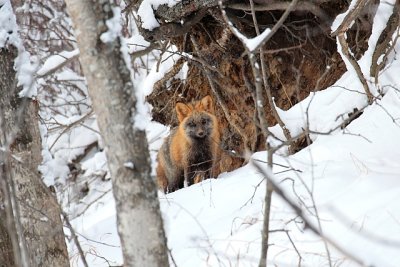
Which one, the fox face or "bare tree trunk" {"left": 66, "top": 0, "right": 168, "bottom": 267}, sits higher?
the fox face

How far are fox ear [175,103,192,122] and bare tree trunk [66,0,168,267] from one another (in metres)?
5.93

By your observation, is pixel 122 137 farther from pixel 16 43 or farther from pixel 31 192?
pixel 16 43

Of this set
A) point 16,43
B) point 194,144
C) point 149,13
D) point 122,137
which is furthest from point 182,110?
point 122,137

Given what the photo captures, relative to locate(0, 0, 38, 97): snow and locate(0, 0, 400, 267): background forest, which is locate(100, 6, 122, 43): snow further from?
locate(0, 0, 38, 97): snow

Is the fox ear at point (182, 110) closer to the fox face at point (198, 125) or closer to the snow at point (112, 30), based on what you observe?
the fox face at point (198, 125)

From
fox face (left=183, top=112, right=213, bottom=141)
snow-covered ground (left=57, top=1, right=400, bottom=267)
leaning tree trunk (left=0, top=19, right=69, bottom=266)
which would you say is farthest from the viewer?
fox face (left=183, top=112, right=213, bottom=141)

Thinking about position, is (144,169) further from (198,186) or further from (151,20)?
(151,20)

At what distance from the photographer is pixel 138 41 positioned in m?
8.43


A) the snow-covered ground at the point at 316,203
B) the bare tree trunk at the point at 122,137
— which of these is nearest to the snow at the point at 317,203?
the snow-covered ground at the point at 316,203

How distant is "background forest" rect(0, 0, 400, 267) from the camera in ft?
10.2

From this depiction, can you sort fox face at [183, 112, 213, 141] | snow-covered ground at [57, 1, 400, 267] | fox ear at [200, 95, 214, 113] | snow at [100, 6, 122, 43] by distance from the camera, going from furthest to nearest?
fox ear at [200, 95, 214, 113] → fox face at [183, 112, 213, 141] → snow-covered ground at [57, 1, 400, 267] → snow at [100, 6, 122, 43]

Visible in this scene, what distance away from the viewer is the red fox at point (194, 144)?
29.3ft

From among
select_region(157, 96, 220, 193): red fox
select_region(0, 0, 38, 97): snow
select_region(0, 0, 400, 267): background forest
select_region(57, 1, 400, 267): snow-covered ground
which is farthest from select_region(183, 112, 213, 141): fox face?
select_region(0, 0, 38, 97): snow

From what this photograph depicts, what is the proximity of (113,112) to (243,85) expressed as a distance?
5823 mm
